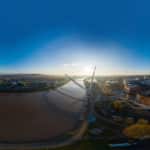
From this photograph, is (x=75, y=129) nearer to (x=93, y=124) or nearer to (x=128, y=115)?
(x=93, y=124)

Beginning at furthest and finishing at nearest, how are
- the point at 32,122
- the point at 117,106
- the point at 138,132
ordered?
the point at 117,106 < the point at 32,122 < the point at 138,132

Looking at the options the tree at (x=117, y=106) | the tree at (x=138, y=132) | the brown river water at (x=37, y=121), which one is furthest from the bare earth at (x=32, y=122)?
the tree at (x=117, y=106)

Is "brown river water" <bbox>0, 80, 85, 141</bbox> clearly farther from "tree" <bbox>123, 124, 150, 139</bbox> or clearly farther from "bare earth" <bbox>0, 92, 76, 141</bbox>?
"tree" <bbox>123, 124, 150, 139</bbox>

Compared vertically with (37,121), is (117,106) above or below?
above

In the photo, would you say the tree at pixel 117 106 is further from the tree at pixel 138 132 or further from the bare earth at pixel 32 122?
the tree at pixel 138 132

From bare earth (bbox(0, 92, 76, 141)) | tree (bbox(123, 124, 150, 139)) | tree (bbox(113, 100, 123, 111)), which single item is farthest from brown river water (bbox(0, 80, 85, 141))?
tree (bbox(123, 124, 150, 139))

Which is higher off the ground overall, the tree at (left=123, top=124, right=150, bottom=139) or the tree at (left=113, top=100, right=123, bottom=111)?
the tree at (left=113, top=100, right=123, bottom=111)

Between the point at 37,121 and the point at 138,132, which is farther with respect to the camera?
the point at 37,121

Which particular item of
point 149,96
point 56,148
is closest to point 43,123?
point 56,148

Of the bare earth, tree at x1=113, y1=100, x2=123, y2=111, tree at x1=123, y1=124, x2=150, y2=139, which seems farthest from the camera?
tree at x1=113, y1=100, x2=123, y2=111

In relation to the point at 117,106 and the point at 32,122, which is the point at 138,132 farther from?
the point at 117,106

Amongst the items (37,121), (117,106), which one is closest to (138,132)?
(37,121)

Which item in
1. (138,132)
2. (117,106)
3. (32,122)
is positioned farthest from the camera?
(117,106)
